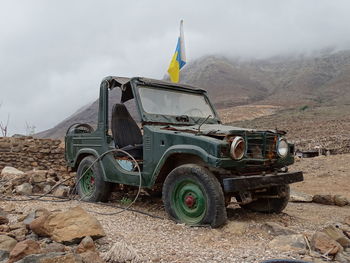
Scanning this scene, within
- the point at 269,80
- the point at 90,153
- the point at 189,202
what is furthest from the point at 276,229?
the point at 269,80

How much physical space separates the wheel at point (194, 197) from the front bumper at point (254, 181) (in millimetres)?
147

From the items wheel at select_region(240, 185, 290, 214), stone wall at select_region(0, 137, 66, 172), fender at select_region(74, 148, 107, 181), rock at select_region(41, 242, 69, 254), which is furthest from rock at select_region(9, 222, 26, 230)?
stone wall at select_region(0, 137, 66, 172)

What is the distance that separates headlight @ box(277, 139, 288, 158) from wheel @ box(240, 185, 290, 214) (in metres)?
0.49

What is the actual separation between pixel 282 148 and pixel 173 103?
1.76m

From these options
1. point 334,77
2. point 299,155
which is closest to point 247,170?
point 299,155

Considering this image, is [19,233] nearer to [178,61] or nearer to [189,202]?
[189,202]

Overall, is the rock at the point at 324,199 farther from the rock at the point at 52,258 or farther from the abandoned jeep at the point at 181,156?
the rock at the point at 52,258

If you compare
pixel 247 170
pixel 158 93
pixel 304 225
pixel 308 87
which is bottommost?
pixel 304 225

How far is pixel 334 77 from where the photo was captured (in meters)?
83.1

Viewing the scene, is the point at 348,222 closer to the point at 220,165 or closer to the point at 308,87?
the point at 220,165

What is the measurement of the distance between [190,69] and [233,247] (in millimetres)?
108737

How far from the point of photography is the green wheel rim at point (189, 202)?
4.59 meters

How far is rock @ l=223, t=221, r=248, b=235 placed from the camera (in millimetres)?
4328

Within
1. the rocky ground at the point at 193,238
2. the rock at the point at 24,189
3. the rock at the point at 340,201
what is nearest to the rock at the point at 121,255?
the rocky ground at the point at 193,238
